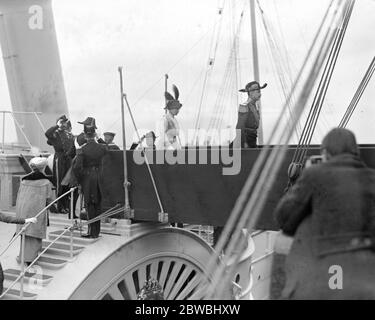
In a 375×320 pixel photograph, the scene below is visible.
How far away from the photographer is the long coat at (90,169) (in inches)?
265

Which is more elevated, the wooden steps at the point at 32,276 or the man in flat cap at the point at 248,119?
the man in flat cap at the point at 248,119

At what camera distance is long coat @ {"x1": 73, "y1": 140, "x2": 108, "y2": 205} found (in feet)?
22.1

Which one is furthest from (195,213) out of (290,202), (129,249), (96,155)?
(290,202)

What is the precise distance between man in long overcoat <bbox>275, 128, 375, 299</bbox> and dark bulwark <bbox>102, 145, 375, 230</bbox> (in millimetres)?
2987

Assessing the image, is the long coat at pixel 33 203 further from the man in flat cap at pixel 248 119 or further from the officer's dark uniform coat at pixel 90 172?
the man in flat cap at pixel 248 119

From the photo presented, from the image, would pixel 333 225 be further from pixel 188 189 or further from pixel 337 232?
pixel 188 189

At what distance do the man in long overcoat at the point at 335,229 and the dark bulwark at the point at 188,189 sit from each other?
2.99m

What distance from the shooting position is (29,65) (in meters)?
11.2

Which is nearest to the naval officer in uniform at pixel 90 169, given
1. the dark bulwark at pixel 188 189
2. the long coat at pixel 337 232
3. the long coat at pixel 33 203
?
the dark bulwark at pixel 188 189

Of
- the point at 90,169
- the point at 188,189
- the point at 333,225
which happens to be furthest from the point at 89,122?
the point at 333,225

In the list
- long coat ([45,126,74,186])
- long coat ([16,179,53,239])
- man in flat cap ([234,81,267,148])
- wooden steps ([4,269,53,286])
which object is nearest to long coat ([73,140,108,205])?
long coat ([16,179,53,239])

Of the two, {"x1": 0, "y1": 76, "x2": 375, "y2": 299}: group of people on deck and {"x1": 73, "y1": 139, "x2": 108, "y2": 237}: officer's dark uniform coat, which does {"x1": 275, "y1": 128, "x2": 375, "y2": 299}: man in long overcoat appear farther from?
{"x1": 73, "y1": 139, "x2": 108, "y2": 237}: officer's dark uniform coat

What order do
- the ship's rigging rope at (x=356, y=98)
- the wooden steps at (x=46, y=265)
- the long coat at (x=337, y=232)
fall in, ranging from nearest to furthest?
the long coat at (x=337, y=232), the ship's rigging rope at (x=356, y=98), the wooden steps at (x=46, y=265)

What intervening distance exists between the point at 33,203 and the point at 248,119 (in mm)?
3246
